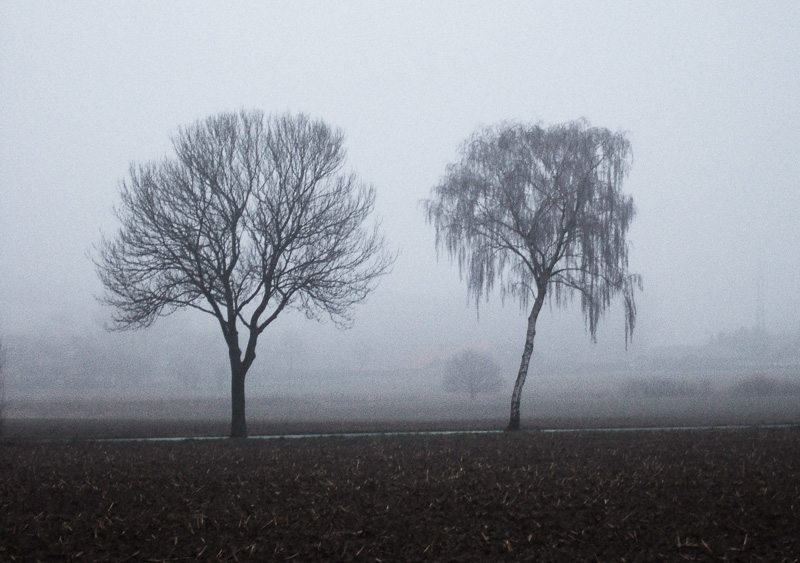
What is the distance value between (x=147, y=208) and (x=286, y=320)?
142 m

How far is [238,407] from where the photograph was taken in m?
25.2

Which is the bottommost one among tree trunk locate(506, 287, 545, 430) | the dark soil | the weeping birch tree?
the dark soil

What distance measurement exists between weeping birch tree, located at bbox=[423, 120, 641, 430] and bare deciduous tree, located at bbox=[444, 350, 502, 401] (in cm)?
3844

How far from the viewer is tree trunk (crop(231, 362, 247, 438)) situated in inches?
983

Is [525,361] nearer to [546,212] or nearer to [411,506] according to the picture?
[546,212]

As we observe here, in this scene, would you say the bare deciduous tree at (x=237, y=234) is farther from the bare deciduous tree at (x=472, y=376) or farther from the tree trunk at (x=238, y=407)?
the bare deciduous tree at (x=472, y=376)

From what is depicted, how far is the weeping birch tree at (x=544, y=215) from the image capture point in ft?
87.6

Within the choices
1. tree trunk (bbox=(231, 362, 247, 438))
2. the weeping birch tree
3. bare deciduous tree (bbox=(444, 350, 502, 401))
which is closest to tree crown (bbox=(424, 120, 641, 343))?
the weeping birch tree

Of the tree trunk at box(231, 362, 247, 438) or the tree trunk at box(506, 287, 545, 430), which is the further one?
the tree trunk at box(506, 287, 545, 430)

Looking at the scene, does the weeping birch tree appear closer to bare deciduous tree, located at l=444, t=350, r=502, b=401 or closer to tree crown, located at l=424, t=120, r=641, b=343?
tree crown, located at l=424, t=120, r=641, b=343

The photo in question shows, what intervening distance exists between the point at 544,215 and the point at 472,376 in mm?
41122

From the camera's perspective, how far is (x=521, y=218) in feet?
89.7

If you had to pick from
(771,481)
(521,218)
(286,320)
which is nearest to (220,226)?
(521,218)

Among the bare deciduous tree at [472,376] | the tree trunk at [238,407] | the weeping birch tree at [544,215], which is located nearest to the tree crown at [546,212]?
the weeping birch tree at [544,215]
